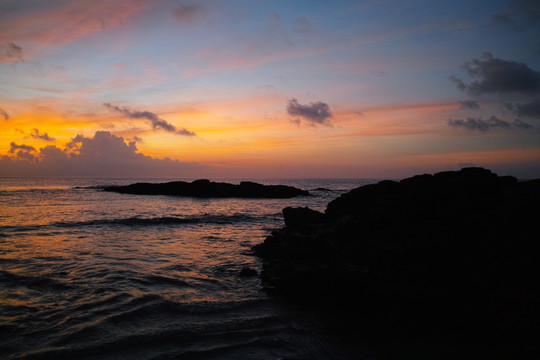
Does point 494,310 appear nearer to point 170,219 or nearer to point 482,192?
point 482,192

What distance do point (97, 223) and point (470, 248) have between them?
1108 inches

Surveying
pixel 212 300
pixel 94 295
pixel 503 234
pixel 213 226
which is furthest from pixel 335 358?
pixel 213 226

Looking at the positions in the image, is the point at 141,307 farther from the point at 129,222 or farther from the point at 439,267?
the point at 129,222

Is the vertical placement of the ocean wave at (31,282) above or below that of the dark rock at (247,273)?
above

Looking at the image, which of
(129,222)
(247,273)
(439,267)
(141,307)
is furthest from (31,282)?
(129,222)

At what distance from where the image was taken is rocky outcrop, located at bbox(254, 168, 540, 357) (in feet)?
23.3

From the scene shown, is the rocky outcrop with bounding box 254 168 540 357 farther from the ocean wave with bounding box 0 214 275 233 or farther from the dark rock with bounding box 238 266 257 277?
the ocean wave with bounding box 0 214 275 233

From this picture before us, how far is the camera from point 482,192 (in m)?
10.3

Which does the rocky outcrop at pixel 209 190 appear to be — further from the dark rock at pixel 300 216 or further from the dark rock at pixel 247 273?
the dark rock at pixel 247 273

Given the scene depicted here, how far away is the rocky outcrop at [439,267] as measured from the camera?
23.3 feet

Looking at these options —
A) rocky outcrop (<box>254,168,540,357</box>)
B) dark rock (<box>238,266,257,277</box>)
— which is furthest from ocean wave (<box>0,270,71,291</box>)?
rocky outcrop (<box>254,168,540,357</box>)

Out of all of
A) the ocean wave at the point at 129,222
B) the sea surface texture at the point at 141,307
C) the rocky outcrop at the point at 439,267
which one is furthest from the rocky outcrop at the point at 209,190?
the rocky outcrop at the point at 439,267

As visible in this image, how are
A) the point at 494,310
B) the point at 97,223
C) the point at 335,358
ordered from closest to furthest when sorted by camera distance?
the point at 335,358, the point at 494,310, the point at 97,223

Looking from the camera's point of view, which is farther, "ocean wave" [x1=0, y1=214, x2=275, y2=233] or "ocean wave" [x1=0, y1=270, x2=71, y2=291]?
"ocean wave" [x1=0, y1=214, x2=275, y2=233]
